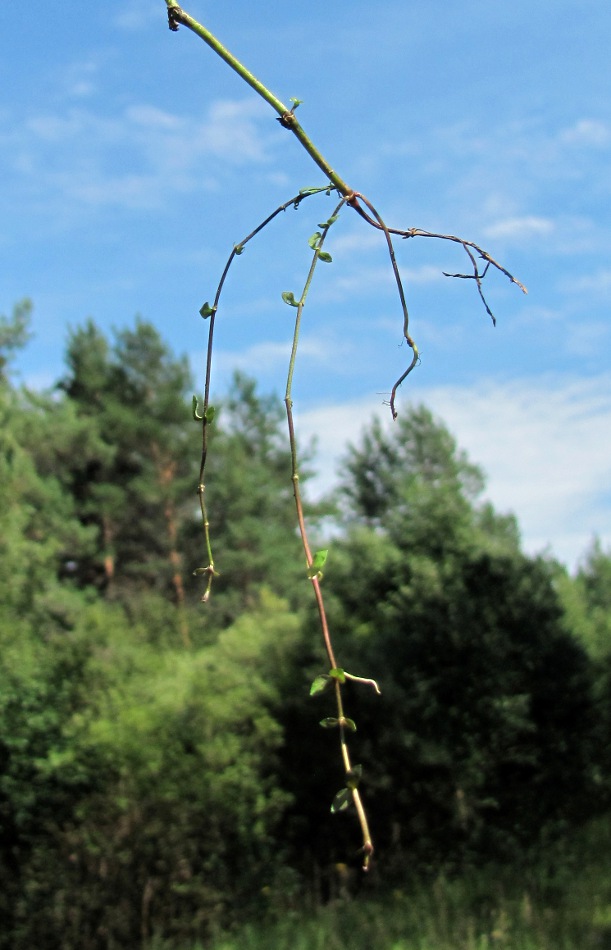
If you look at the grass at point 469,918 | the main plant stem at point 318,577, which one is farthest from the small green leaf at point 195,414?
the grass at point 469,918

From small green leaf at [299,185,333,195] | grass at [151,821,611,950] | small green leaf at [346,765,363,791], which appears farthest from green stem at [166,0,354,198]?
grass at [151,821,611,950]

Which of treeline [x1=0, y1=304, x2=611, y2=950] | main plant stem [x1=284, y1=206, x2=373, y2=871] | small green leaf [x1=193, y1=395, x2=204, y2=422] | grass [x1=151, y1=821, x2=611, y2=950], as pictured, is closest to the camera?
main plant stem [x1=284, y1=206, x2=373, y2=871]

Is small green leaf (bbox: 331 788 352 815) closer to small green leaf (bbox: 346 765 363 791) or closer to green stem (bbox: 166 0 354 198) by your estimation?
small green leaf (bbox: 346 765 363 791)

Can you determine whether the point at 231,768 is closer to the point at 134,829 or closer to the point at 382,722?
the point at 134,829

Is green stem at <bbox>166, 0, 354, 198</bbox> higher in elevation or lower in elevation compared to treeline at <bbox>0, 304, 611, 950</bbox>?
lower

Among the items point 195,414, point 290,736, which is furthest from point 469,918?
point 195,414

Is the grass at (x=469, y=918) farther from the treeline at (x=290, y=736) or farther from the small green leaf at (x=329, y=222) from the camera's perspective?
the small green leaf at (x=329, y=222)

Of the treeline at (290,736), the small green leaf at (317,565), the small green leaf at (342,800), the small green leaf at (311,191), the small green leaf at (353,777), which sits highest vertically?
the treeline at (290,736)

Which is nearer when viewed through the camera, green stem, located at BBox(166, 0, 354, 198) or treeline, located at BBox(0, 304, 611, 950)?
green stem, located at BBox(166, 0, 354, 198)

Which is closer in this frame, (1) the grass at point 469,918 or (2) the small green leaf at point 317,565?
(2) the small green leaf at point 317,565

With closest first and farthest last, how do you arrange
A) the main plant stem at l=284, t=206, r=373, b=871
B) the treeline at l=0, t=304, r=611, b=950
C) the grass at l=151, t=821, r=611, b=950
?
the main plant stem at l=284, t=206, r=373, b=871
the grass at l=151, t=821, r=611, b=950
the treeline at l=0, t=304, r=611, b=950

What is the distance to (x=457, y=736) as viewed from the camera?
9.82 m

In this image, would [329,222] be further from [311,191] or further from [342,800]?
[342,800]

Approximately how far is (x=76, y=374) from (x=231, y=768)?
9.82 meters
